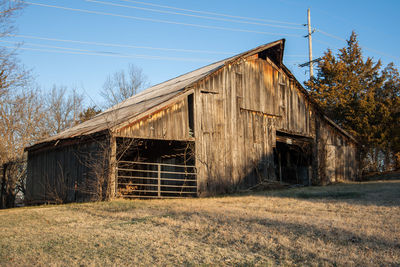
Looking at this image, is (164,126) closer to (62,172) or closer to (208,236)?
(62,172)

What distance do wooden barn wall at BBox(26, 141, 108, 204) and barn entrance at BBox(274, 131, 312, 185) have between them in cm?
1087

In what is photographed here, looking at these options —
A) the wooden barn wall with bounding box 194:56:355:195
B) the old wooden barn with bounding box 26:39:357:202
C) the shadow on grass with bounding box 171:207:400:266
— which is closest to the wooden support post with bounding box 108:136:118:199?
the old wooden barn with bounding box 26:39:357:202

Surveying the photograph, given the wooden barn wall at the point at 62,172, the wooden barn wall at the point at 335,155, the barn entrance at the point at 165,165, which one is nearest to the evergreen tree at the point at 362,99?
the wooden barn wall at the point at 335,155

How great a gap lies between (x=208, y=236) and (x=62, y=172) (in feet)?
40.8

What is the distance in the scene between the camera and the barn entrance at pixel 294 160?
22844 mm

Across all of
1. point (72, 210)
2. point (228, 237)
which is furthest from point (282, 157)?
point (228, 237)

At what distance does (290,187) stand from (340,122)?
12.3 meters

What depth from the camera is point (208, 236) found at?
8031 millimetres

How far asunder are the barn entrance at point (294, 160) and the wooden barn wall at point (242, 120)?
0.86 meters

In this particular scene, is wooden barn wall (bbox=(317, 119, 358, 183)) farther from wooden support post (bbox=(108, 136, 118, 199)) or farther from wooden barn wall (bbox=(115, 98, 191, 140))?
wooden support post (bbox=(108, 136, 118, 199))

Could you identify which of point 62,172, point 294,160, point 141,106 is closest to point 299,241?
point 141,106

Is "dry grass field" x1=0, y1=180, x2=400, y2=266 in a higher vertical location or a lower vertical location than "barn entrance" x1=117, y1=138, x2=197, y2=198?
lower

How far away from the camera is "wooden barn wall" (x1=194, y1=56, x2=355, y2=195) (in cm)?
1775

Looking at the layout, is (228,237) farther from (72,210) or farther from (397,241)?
(72,210)
